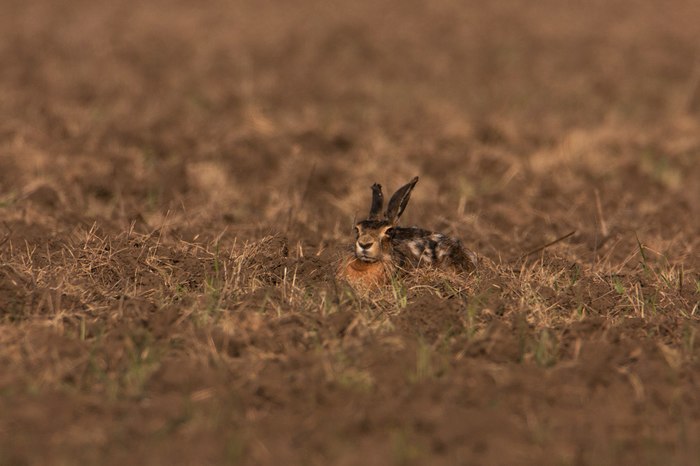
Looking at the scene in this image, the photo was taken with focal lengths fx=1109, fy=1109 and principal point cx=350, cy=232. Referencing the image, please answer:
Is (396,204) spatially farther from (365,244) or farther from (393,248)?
(365,244)

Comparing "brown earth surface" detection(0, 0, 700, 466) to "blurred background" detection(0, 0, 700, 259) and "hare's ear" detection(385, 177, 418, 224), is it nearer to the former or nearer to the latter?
"blurred background" detection(0, 0, 700, 259)

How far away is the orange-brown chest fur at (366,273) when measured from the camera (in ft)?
21.6

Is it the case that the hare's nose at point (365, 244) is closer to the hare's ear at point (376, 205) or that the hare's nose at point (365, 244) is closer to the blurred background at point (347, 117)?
the hare's ear at point (376, 205)

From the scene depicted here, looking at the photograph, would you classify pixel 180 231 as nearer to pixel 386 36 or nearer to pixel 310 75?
pixel 310 75

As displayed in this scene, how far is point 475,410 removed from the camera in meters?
4.89

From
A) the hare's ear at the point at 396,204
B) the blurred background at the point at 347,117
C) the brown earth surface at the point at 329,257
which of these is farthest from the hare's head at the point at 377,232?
the blurred background at the point at 347,117

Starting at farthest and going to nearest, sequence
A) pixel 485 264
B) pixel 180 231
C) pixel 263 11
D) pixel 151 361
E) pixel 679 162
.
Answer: pixel 263 11 < pixel 679 162 < pixel 180 231 < pixel 485 264 < pixel 151 361

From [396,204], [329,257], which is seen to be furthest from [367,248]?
[329,257]

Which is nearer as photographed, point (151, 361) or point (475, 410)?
point (475, 410)

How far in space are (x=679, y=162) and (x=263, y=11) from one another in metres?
11.3

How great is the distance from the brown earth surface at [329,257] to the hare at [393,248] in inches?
5.3

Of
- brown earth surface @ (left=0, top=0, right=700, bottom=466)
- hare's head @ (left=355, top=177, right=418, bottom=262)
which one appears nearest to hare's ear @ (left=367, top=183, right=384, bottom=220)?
hare's head @ (left=355, top=177, right=418, bottom=262)

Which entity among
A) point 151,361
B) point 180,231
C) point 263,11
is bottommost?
point 263,11

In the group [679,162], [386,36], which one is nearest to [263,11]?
[386,36]
